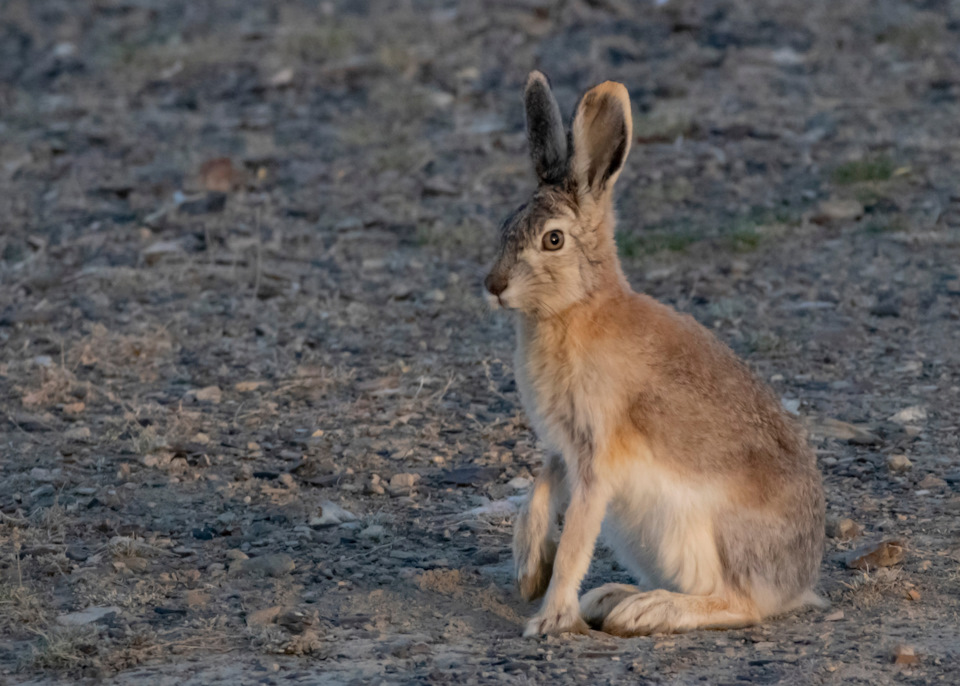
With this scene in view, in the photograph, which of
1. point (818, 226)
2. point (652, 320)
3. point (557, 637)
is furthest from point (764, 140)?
point (557, 637)

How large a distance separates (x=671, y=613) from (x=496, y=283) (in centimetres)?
135

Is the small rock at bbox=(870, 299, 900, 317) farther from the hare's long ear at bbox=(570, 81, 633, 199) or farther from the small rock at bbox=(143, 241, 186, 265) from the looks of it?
the small rock at bbox=(143, 241, 186, 265)

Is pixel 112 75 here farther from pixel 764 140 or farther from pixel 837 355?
pixel 837 355

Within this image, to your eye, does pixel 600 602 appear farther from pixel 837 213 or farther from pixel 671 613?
pixel 837 213

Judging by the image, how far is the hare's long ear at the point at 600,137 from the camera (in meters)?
4.58

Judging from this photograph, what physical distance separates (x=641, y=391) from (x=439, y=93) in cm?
821

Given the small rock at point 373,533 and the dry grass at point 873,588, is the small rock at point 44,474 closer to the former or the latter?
the small rock at point 373,533

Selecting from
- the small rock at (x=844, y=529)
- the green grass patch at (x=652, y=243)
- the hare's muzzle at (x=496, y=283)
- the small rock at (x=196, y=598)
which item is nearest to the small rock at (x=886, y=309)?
the green grass patch at (x=652, y=243)

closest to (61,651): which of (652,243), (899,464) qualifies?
(899,464)

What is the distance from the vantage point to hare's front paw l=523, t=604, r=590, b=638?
448 centimetres

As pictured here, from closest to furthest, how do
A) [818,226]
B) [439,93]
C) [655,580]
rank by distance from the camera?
[655,580]
[818,226]
[439,93]

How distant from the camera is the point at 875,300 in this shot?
318 inches

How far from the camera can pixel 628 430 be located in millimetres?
4551

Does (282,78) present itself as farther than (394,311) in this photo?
Yes
